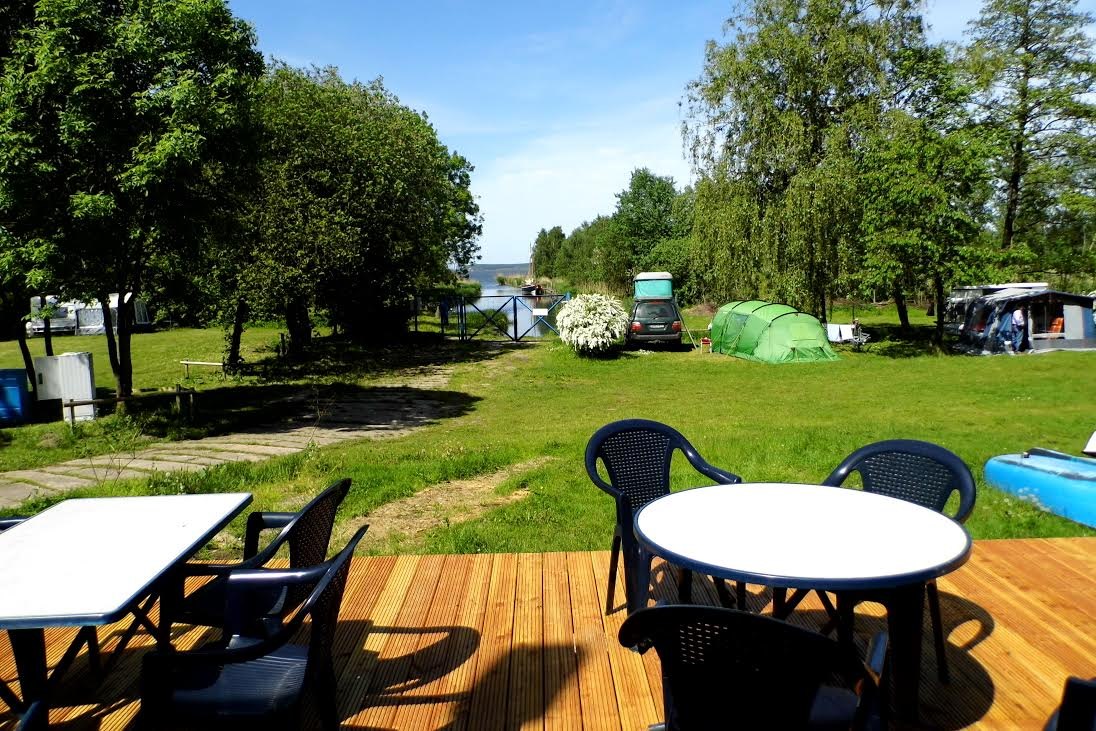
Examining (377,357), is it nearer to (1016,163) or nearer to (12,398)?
(12,398)

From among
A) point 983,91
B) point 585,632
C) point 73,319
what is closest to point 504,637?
point 585,632

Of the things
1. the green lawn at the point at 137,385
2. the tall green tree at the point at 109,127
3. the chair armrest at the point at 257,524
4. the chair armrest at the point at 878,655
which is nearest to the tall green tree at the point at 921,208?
the tall green tree at the point at 109,127

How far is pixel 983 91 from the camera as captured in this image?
79.0 ft

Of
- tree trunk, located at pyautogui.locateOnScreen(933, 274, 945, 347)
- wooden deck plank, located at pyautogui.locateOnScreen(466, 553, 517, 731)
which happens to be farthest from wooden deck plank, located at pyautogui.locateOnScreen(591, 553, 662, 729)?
tree trunk, located at pyautogui.locateOnScreen(933, 274, 945, 347)

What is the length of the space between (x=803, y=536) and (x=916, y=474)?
0.99 metres

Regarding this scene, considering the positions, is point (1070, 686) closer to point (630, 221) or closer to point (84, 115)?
point (84, 115)

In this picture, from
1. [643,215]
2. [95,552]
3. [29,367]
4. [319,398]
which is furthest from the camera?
[643,215]

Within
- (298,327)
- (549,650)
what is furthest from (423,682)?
(298,327)

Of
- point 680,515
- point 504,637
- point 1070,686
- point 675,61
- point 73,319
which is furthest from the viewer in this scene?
point 73,319

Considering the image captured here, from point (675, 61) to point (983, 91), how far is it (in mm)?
10704

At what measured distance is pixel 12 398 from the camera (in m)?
11.1

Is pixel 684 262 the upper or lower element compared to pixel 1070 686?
upper

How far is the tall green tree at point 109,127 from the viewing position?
8.73m

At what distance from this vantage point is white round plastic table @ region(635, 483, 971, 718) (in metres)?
2.00
